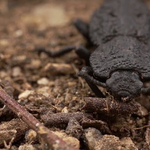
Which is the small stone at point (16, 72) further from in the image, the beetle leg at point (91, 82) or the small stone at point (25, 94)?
the beetle leg at point (91, 82)

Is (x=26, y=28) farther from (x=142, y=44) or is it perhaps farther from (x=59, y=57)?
(x=142, y=44)

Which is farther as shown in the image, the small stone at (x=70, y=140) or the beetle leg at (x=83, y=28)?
the beetle leg at (x=83, y=28)

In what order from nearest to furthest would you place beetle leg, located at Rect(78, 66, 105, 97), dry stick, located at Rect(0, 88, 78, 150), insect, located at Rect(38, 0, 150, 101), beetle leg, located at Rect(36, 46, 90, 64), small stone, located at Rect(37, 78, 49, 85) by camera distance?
dry stick, located at Rect(0, 88, 78, 150) < insect, located at Rect(38, 0, 150, 101) < beetle leg, located at Rect(78, 66, 105, 97) < small stone, located at Rect(37, 78, 49, 85) < beetle leg, located at Rect(36, 46, 90, 64)

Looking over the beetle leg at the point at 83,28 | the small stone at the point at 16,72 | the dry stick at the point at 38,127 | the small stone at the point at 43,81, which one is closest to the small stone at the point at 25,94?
the small stone at the point at 43,81

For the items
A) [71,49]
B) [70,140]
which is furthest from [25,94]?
[71,49]

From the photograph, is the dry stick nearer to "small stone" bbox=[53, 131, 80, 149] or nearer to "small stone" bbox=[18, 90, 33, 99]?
"small stone" bbox=[53, 131, 80, 149]

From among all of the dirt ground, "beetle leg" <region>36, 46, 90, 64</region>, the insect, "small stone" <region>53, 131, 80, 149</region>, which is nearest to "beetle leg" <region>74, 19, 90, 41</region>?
the insect

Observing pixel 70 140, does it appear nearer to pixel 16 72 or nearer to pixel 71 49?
pixel 16 72
